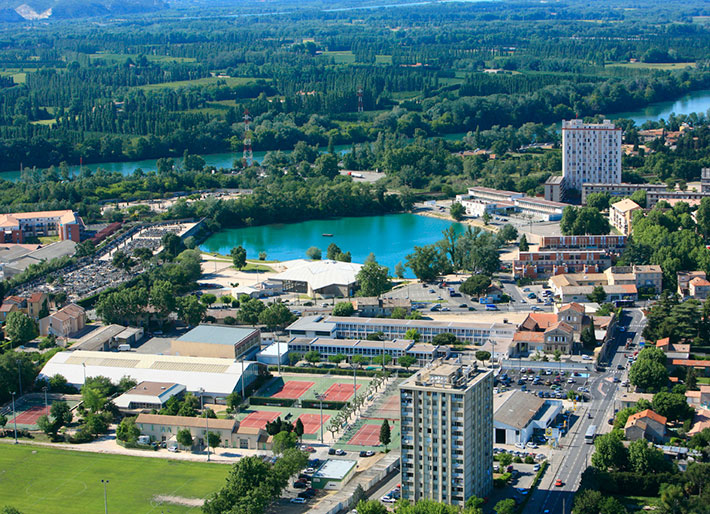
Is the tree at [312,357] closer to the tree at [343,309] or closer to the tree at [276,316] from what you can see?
the tree at [276,316]

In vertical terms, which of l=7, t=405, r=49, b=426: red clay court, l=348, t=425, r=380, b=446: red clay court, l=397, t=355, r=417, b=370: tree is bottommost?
l=7, t=405, r=49, b=426: red clay court

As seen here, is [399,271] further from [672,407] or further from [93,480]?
[93,480]

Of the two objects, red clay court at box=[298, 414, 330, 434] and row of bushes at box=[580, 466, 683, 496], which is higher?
row of bushes at box=[580, 466, 683, 496]

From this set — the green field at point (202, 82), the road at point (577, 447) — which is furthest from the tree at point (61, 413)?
the green field at point (202, 82)

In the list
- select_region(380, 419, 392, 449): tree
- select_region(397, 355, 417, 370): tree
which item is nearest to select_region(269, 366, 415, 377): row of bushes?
select_region(397, 355, 417, 370): tree

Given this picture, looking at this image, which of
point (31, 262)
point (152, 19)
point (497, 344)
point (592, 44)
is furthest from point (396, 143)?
point (152, 19)

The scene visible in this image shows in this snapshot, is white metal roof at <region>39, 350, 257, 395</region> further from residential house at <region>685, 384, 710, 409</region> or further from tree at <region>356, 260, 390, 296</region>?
residential house at <region>685, 384, 710, 409</region>

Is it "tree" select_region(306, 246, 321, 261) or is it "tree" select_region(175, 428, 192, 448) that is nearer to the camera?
"tree" select_region(175, 428, 192, 448)

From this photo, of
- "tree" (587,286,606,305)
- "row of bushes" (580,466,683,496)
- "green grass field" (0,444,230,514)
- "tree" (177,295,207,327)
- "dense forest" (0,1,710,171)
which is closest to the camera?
"row of bushes" (580,466,683,496)
